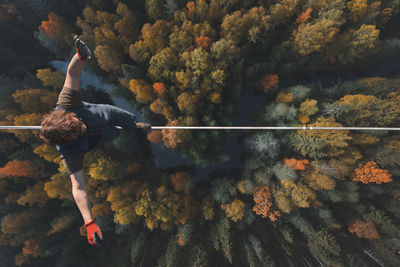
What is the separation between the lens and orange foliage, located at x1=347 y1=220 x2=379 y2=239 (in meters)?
10.2

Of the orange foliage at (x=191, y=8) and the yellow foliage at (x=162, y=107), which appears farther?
the orange foliage at (x=191, y=8)

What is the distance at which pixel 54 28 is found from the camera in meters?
11.7

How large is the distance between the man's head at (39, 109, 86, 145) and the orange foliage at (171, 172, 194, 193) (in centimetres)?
895

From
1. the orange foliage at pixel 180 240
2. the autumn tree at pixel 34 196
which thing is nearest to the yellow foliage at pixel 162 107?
the orange foliage at pixel 180 240

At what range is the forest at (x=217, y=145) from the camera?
9.88 m

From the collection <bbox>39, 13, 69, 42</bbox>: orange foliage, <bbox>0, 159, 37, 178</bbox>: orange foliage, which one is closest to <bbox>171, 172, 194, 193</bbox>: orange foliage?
<bbox>0, 159, 37, 178</bbox>: orange foliage

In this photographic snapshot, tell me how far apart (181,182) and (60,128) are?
30.6 feet

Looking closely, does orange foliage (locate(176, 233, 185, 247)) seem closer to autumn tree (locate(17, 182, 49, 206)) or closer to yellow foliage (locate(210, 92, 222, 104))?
yellow foliage (locate(210, 92, 222, 104))

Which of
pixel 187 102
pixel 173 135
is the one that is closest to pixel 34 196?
pixel 173 135

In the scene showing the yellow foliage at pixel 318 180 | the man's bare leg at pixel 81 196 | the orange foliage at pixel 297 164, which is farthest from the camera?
the orange foliage at pixel 297 164

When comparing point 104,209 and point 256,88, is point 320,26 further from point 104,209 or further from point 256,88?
point 104,209

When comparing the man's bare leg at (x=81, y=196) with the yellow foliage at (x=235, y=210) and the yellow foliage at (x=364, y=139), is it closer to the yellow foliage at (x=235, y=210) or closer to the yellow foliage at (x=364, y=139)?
the yellow foliage at (x=235, y=210)

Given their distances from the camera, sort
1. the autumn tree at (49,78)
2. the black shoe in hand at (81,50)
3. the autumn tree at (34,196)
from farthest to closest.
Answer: the autumn tree at (34,196)
the autumn tree at (49,78)
the black shoe in hand at (81,50)

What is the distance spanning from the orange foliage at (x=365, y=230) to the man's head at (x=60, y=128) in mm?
15866
